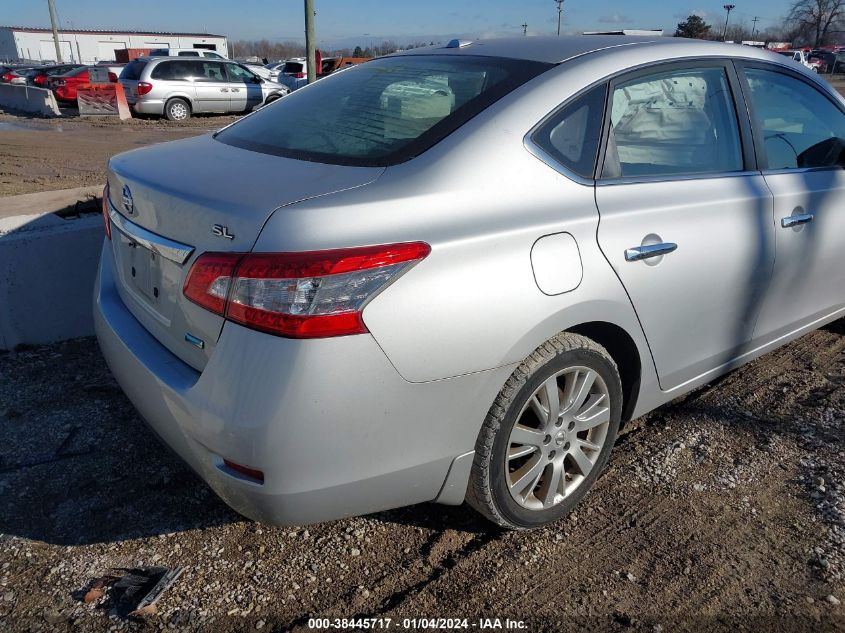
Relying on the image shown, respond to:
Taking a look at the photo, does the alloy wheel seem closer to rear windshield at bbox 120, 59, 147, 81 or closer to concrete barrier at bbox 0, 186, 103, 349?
concrete barrier at bbox 0, 186, 103, 349

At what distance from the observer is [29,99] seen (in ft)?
68.9

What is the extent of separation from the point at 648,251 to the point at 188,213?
1.59 m

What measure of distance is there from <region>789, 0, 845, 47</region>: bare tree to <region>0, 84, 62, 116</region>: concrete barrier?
87505 millimetres

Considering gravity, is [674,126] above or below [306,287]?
above

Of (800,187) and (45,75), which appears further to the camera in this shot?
(45,75)

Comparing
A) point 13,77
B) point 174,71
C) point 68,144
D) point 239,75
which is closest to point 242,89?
point 239,75

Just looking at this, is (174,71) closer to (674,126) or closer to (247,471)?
(674,126)

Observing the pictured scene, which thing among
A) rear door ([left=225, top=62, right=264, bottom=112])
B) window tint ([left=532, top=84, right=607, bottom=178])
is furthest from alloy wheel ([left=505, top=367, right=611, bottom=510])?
rear door ([left=225, top=62, right=264, bottom=112])

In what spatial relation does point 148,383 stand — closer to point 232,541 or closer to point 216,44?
point 232,541

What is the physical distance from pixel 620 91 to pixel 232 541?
2.24m

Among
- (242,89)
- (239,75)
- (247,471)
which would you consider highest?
(247,471)

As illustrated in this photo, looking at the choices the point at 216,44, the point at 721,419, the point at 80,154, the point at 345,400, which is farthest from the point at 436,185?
the point at 216,44

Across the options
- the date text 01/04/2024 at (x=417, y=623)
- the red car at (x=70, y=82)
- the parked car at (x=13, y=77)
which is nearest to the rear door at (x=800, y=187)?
the date text 01/04/2024 at (x=417, y=623)

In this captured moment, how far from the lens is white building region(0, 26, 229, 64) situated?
3044 inches
